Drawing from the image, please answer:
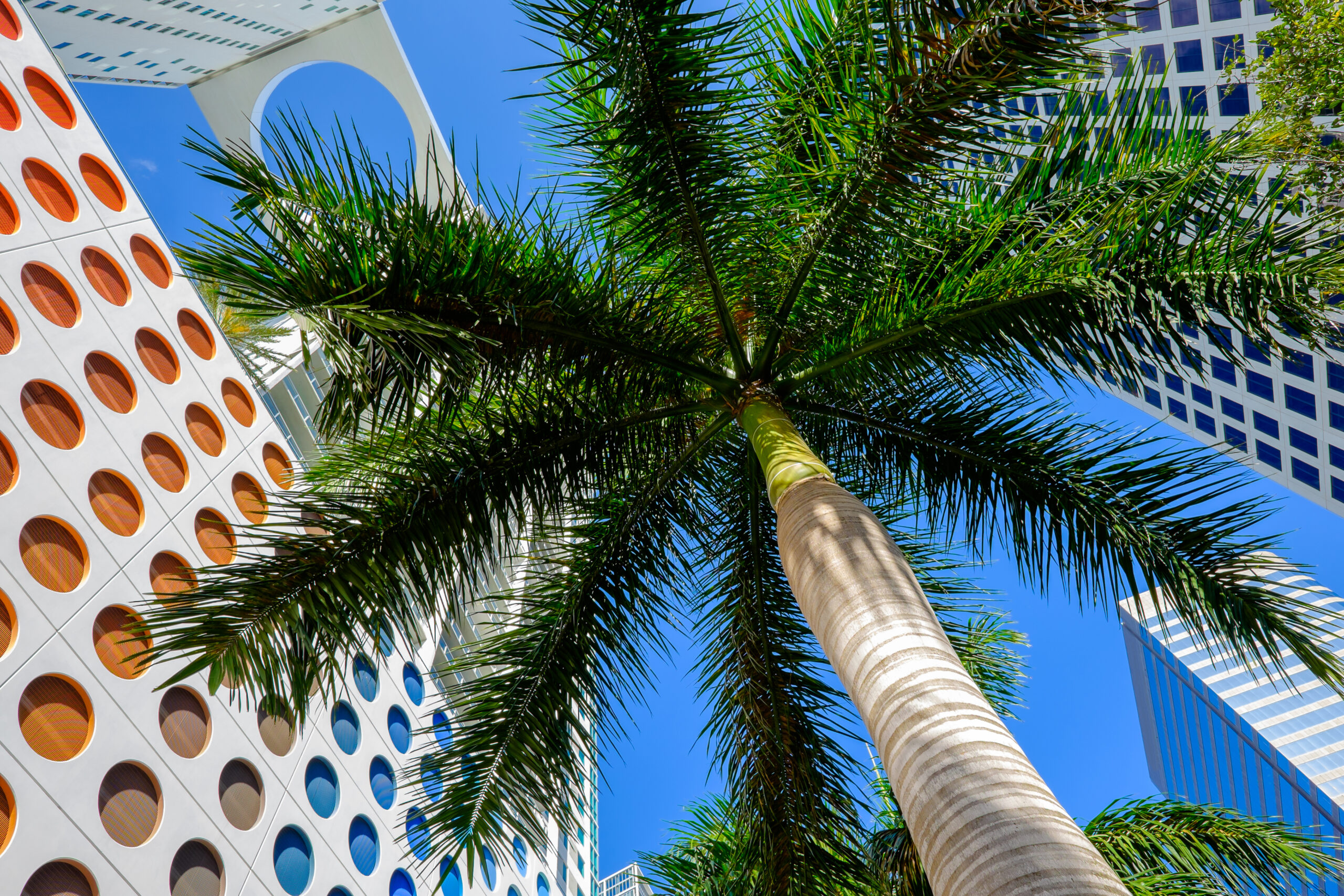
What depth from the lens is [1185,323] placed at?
5344 millimetres

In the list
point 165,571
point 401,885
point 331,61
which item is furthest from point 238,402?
point 331,61

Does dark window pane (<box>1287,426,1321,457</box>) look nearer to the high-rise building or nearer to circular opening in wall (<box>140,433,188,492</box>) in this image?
the high-rise building

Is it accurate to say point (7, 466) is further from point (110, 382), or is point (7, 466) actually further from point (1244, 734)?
point (1244, 734)

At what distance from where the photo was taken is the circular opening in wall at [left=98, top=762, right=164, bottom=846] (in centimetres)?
1200

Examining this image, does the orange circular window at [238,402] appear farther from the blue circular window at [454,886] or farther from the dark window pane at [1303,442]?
the dark window pane at [1303,442]

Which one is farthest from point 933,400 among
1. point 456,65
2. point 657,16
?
point 456,65

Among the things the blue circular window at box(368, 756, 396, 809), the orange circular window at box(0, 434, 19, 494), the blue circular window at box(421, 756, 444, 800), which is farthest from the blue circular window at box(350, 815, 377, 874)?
the blue circular window at box(421, 756, 444, 800)

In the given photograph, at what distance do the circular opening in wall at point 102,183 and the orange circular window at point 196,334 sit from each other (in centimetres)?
262

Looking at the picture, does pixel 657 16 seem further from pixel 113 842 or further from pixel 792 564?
pixel 113 842

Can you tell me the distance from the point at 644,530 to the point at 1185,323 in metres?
4.31

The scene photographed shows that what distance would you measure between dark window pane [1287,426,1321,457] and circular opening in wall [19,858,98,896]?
145ft

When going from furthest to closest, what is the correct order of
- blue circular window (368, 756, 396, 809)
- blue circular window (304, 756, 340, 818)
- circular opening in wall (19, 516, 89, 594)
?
blue circular window (368, 756, 396, 809) → blue circular window (304, 756, 340, 818) → circular opening in wall (19, 516, 89, 594)

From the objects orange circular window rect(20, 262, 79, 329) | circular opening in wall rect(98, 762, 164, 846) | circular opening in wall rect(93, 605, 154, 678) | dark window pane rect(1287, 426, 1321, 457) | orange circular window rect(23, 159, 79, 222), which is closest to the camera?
circular opening in wall rect(98, 762, 164, 846)

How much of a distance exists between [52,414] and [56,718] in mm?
5425
